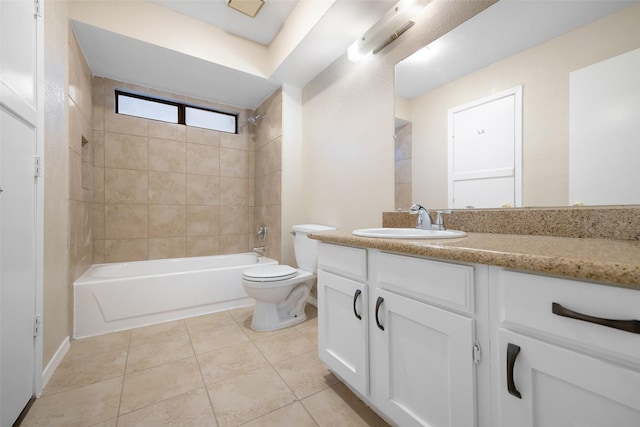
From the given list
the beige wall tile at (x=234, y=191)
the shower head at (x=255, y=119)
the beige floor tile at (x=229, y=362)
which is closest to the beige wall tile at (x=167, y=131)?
the beige wall tile at (x=234, y=191)

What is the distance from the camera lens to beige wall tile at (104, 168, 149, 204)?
2.67 metres

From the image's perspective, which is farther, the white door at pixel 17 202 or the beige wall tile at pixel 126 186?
the beige wall tile at pixel 126 186

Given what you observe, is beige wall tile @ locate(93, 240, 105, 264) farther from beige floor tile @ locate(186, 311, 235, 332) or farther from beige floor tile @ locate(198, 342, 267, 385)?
beige floor tile @ locate(198, 342, 267, 385)

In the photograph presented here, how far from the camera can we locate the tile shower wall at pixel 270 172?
9.20 ft

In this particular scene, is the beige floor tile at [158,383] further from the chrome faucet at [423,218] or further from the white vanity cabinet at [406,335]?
the chrome faucet at [423,218]

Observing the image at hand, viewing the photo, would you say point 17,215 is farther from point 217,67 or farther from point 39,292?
point 217,67

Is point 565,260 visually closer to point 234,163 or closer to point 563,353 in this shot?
point 563,353

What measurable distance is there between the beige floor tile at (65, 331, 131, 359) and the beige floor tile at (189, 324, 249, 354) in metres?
0.45

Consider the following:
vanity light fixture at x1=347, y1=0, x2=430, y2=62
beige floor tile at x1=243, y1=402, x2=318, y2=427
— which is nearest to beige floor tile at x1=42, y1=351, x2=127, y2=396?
beige floor tile at x1=243, y1=402, x2=318, y2=427

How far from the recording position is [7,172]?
1.08 meters

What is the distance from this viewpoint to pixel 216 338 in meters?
1.97

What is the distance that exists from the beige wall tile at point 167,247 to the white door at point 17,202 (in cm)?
163

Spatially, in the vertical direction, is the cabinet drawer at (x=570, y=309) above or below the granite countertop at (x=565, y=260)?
below

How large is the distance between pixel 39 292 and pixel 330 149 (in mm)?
2065
